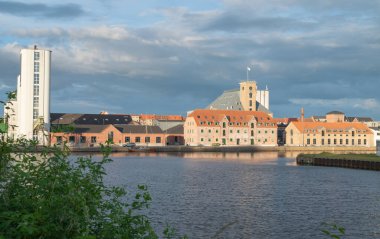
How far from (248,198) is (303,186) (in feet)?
43.3

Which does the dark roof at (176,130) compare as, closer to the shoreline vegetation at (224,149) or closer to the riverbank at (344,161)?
the shoreline vegetation at (224,149)

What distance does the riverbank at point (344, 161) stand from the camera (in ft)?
286

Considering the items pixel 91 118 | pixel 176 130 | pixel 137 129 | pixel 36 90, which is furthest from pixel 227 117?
pixel 36 90

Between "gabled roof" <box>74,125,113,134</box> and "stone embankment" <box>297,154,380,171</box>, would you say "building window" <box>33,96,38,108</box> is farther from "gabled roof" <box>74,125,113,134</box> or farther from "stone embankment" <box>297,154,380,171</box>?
"stone embankment" <box>297,154,380,171</box>

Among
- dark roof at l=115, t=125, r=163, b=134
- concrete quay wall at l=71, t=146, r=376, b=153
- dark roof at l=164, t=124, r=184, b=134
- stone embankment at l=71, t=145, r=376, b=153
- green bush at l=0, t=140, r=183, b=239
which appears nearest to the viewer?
green bush at l=0, t=140, r=183, b=239

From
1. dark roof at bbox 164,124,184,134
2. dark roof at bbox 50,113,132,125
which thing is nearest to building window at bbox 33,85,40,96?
Answer: dark roof at bbox 50,113,132,125

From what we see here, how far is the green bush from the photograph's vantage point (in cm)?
1011

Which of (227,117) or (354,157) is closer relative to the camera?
(354,157)

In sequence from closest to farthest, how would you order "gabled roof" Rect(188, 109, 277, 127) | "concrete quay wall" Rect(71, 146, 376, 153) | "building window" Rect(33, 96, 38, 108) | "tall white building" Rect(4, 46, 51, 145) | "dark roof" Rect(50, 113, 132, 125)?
"tall white building" Rect(4, 46, 51, 145) → "building window" Rect(33, 96, 38, 108) → "concrete quay wall" Rect(71, 146, 376, 153) → "gabled roof" Rect(188, 109, 277, 127) → "dark roof" Rect(50, 113, 132, 125)

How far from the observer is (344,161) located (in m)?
95.7

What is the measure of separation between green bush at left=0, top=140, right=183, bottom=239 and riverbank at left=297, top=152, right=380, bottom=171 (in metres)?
79.7

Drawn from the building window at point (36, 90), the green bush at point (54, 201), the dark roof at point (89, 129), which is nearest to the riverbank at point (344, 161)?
the building window at point (36, 90)

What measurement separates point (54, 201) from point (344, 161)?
91211mm

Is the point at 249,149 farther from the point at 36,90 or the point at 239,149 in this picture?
the point at 36,90
